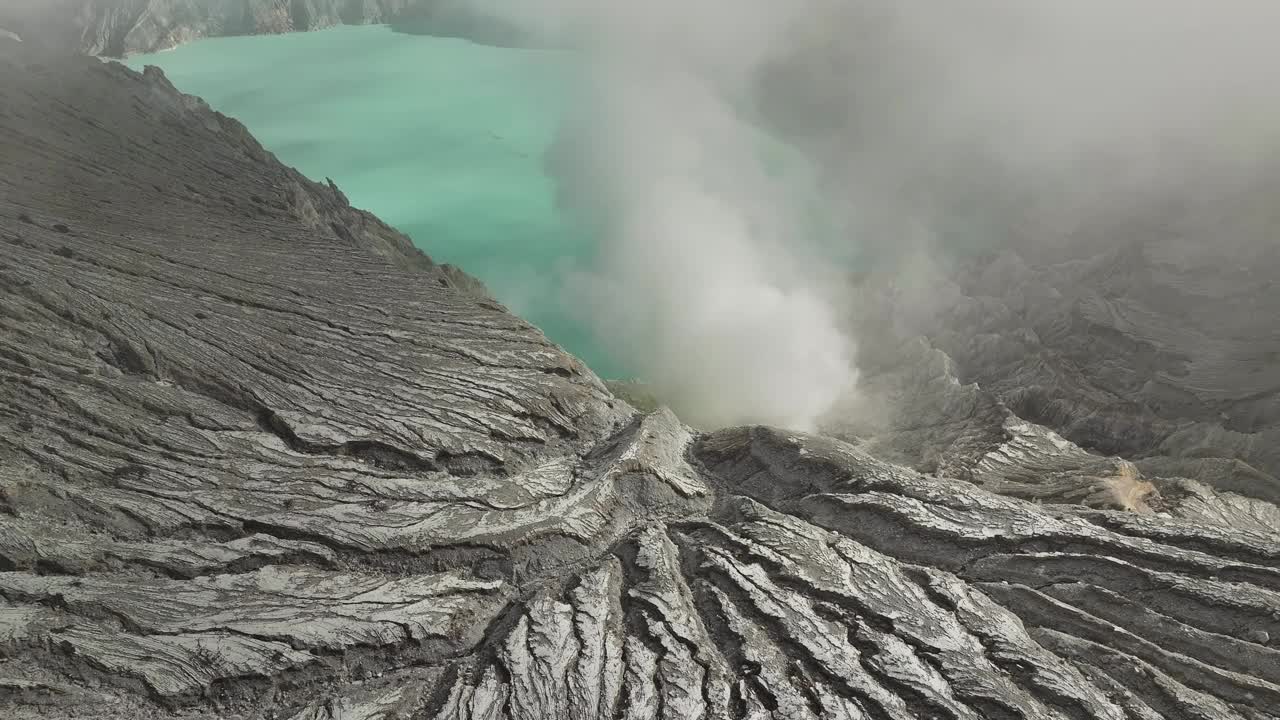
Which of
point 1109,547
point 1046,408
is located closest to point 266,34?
point 1046,408

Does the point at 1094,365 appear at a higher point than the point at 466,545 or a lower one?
higher

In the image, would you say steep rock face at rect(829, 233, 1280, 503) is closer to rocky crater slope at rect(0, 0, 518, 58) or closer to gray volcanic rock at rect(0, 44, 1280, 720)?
gray volcanic rock at rect(0, 44, 1280, 720)

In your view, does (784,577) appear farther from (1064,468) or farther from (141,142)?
(141,142)

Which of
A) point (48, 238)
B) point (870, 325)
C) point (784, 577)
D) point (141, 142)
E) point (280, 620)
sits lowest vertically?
point (280, 620)

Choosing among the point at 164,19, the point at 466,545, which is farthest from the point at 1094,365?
the point at 164,19

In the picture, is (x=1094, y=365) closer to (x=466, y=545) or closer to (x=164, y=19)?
(x=466, y=545)

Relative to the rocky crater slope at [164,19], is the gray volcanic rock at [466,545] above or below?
below

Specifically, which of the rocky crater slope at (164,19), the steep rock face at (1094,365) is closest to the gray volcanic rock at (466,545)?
the steep rock face at (1094,365)

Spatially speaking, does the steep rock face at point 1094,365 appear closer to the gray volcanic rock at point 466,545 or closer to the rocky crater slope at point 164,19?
the gray volcanic rock at point 466,545

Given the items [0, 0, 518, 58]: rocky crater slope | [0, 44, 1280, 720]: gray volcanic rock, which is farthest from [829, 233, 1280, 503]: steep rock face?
[0, 0, 518, 58]: rocky crater slope
